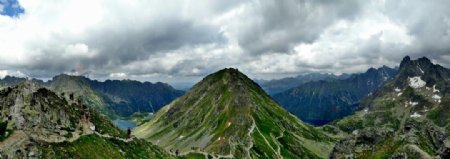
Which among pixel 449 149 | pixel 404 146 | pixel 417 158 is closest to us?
pixel 449 149

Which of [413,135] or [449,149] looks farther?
[413,135]

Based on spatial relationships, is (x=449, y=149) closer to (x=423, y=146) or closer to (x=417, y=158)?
(x=417, y=158)

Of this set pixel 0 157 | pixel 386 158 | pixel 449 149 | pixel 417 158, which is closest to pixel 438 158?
pixel 449 149

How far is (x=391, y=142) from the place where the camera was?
199625 millimetres

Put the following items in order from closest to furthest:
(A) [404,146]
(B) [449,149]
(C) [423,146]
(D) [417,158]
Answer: (B) [449,149] → (D) [417,158] → (A) [404,146] → (C) [423,146]

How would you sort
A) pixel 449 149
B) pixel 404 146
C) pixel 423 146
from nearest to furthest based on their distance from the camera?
pixel 449 149
pixel 404 146
pixel 423 146

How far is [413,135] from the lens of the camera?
199 meters

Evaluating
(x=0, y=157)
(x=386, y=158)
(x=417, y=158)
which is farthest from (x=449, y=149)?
(x=0, y=157)

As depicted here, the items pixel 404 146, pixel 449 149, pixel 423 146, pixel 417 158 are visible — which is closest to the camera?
pixel 449 149

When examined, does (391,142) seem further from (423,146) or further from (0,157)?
(0,157)

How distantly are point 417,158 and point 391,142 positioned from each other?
1430 inches

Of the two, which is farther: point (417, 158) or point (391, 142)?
point (391, 142)

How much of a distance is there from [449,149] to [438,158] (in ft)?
20.9

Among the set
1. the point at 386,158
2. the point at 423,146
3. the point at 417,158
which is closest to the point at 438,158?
the point at 417,158
